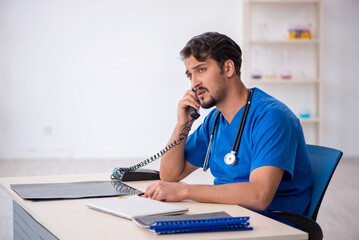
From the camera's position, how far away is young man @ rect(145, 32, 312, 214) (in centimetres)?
163

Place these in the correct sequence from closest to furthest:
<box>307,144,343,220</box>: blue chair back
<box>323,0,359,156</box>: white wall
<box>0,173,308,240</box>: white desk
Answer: <box>0,173,308,240</box>: white desk
<box>307,144,343,220</box>: blue chair back
<box>323,0,359,156</box>: white wall

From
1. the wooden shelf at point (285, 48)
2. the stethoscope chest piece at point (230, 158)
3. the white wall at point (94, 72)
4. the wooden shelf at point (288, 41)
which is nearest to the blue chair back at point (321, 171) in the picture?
the stethoscope chest piece at point (230, 158)

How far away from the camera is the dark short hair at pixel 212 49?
1941 mm

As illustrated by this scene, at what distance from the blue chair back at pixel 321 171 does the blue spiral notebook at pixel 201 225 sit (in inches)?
23.5

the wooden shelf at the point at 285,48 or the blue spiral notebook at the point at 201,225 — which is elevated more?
the wooden shelf at the point at 285,48

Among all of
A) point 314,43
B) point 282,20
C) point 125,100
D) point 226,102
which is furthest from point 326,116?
point 226,102

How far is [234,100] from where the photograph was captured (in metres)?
1.98

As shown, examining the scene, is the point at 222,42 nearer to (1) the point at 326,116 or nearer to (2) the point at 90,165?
(2) the point at 90,165

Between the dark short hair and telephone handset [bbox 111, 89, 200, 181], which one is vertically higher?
the dark short hair

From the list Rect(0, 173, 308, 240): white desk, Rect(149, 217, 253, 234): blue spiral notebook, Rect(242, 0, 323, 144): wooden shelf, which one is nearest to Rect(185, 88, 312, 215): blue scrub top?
Rect(0, 173, 308, 240): white desk

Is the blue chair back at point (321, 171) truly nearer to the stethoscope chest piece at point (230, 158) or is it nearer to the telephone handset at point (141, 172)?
the stethoscope chest piece at point (230, 158)

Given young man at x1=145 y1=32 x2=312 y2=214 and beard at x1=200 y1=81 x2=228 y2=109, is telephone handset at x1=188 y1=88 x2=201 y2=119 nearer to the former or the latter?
young man at x1=145 y1=32 x2=312 y2=214

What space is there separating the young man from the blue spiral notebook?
1.07 feet

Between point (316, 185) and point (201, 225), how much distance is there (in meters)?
0.74
